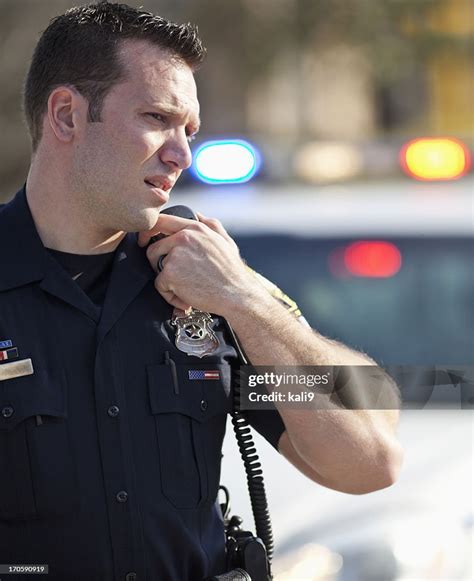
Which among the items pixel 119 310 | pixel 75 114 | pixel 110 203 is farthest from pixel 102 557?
pixel 75 114

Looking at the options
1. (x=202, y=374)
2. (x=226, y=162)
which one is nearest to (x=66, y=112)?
(x=202, y=374)

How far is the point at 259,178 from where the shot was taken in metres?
4.55

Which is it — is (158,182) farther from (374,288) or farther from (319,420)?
(374,288)

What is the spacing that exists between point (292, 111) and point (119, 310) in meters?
12.5

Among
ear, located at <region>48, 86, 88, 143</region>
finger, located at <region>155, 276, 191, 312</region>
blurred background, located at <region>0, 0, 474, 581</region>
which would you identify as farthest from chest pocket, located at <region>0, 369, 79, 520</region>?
blurred background, located at <region>0, 0, 474, 581</region>

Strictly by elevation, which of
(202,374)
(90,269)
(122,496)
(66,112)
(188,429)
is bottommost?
(122,496)

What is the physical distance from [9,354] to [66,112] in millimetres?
527

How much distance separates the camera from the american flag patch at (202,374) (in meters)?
2.63

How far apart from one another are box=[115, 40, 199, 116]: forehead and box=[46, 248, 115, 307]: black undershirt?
0.34m

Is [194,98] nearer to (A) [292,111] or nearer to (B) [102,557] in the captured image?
(B) [102,557]

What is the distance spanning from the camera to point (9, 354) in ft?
8.23

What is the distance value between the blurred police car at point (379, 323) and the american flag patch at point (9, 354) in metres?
0.88

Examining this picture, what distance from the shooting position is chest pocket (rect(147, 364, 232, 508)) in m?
2.55

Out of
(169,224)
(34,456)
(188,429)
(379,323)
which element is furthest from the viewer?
(379,323)
